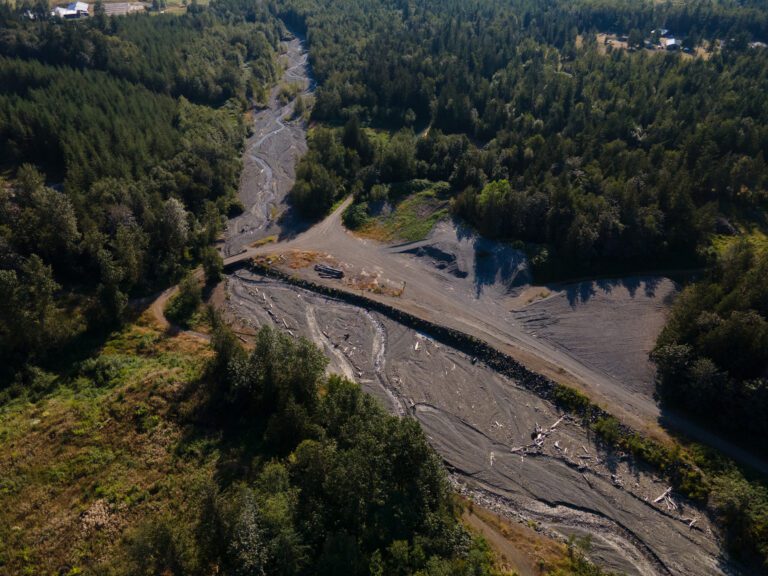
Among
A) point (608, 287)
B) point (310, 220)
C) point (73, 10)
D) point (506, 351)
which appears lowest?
point (506, 351)

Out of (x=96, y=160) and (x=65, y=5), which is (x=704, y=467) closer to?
(x=96, y=160)

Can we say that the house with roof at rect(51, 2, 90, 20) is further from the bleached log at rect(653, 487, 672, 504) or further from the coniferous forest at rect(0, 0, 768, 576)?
the bleached log at rect(653, 487, 672, 504)

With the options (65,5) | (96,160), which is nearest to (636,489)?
(96,160)

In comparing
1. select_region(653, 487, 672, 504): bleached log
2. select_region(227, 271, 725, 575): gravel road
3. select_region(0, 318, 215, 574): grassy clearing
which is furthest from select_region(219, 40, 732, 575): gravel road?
select_region(0, 318, 215, 574): grassy clearing

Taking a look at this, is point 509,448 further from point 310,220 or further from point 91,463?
point 310,220

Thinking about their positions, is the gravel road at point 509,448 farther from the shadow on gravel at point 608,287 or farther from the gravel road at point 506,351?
the shadow on gravel at point 608,287

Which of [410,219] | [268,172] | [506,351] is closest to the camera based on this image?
[506,351]

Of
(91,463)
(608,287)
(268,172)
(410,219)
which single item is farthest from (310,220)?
(91,463)

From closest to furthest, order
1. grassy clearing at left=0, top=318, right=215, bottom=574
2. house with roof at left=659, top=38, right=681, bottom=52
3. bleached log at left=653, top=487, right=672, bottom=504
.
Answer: grassy clearing at left=0, top=318, right=215, bottom=574, bleached log at left=653, top=487, right=672, bottom=504, house with roof at left=659, top=38, right=681, bottom=52
